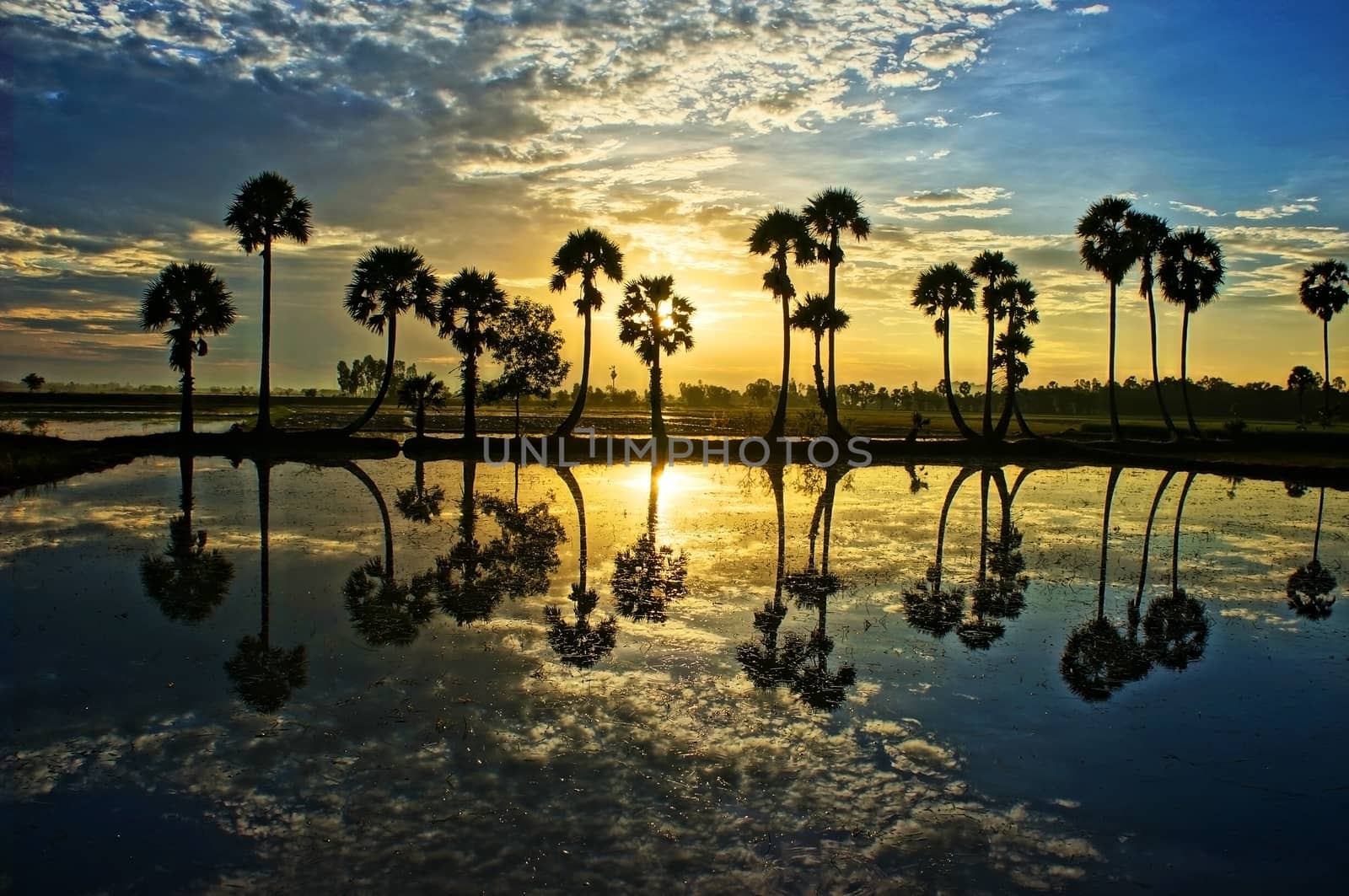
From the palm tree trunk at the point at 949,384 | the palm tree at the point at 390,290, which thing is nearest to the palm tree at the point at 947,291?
the palm tree trunk at the point at 949,384

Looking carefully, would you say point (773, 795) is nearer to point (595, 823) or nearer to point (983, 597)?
point (595, 823)

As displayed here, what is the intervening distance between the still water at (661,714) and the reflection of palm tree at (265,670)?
6 centimetres

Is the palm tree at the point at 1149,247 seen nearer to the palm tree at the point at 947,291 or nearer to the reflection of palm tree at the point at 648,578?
the palm tree at the point at 947,291

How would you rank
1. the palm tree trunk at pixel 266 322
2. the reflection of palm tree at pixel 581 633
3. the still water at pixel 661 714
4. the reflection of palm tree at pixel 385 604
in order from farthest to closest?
1. the palm tree trunk at pixel 266 322
2. the reflection of palm tree at pixel 385 604
3. the reflection of palm tree at pixel 581 633
4. the still water at pixel 661 714

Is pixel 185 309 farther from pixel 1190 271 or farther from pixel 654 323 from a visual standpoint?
pixel 1190 271

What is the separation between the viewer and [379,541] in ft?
58.5

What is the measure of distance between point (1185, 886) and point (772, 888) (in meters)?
2.88

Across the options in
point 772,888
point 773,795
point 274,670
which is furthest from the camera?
point 274,670

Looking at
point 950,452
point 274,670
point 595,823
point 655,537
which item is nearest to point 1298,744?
point 595,823

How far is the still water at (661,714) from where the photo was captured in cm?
583

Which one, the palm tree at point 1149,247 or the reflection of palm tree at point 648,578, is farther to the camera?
the palm tree at point 1149,247

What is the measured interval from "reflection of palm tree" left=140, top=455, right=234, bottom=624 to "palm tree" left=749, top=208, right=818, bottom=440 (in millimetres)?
37224

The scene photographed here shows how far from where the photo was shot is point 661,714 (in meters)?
8.41

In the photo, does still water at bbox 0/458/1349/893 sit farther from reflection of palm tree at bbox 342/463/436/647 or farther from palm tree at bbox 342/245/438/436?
palm tree at bbox 342/245/438/436
